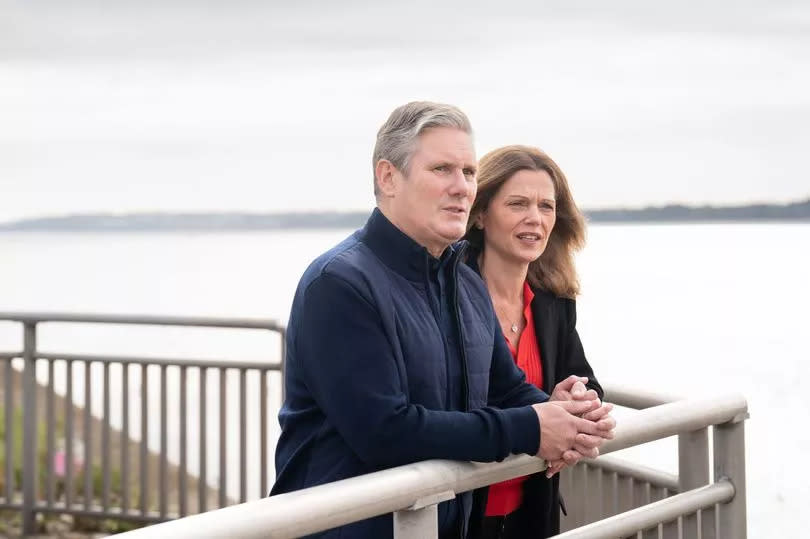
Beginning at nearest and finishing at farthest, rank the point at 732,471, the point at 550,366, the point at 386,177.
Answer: the point at 386,177 → the point at 732,471 → the point at 550,366

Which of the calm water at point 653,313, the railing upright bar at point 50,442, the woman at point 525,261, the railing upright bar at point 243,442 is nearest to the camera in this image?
the woman at point 525,261

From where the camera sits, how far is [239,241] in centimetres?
16662

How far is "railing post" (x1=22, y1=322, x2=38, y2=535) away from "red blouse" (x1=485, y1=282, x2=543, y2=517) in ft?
10.9

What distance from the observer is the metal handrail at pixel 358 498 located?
5.40 ft

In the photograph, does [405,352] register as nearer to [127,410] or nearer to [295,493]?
[295,493]

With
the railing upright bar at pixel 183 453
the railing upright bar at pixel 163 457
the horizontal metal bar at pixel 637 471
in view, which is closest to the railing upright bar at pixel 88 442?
the railing upright bar at pixel 163 457

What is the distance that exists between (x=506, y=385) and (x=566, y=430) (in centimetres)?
34

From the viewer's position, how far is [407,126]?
225 centimetres

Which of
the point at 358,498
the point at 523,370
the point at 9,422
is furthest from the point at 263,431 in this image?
the point at 358,498

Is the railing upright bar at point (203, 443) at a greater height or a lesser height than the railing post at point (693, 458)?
lesser

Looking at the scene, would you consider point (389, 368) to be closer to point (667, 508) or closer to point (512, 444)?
point (512, 444)

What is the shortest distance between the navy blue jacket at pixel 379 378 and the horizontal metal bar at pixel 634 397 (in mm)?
669

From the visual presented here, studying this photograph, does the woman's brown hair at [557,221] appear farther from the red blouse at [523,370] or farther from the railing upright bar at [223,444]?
the railing upright bar at [223,444]

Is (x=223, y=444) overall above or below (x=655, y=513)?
below
